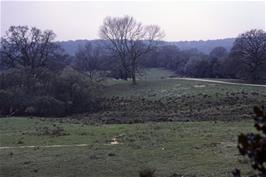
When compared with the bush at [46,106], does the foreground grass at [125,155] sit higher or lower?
higher

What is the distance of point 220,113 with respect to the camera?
133ft

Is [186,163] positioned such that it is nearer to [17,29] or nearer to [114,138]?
[114,138]

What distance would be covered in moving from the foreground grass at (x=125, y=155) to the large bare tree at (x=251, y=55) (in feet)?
136

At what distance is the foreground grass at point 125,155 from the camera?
50.2 ft

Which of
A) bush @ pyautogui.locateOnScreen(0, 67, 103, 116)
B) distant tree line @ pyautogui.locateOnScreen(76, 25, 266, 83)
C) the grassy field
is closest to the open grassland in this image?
the grassy field

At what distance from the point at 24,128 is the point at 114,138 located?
33.1 feet

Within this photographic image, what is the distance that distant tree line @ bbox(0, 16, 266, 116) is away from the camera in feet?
160

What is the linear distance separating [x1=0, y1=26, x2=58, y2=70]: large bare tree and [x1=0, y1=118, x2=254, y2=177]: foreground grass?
129ft

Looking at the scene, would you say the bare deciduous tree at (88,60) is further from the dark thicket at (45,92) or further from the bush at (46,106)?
the bush at (46,106)

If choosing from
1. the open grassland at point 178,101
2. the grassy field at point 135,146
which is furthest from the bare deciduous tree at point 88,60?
the grassy field at point 135,146

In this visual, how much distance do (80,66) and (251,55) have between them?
3036cm

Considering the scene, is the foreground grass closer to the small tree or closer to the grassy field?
the grassy field

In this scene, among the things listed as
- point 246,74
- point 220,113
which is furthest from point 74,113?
point 246,74

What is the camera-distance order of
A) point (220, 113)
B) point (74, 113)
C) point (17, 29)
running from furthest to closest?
point (17, 29) < point (74, 113) < point (220, 113)
